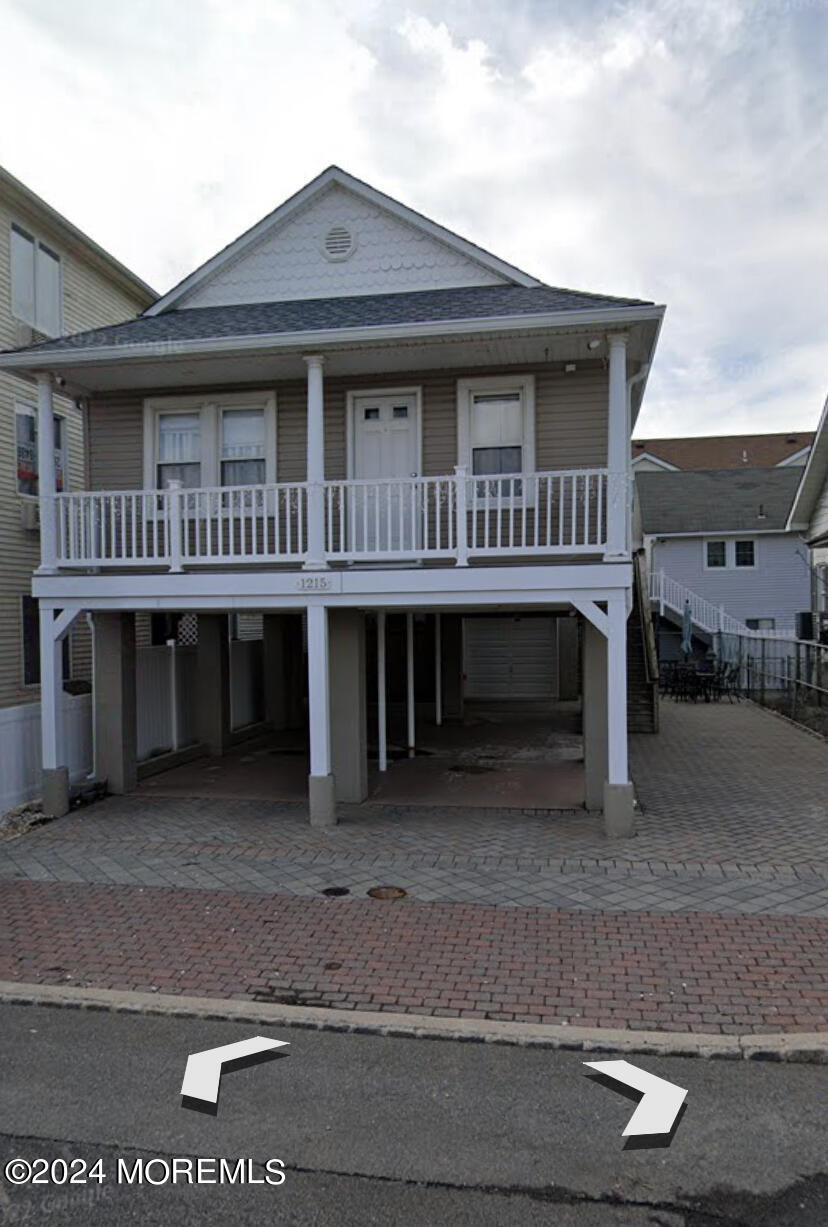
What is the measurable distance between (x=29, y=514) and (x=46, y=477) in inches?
177

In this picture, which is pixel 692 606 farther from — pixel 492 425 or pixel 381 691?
pixel 492 425

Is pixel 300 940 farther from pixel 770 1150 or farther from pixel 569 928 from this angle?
pixel 770 1150

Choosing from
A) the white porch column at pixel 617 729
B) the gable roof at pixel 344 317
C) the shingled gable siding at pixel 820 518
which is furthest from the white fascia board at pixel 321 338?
the shingled gable siding at pixel 820 518

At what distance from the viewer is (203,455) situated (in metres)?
10.4

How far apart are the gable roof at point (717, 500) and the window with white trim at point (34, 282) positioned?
64.4ft

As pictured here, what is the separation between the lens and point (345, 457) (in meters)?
10.0

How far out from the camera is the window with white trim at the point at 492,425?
9.70m

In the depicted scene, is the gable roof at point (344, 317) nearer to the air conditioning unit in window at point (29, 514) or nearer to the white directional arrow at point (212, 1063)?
the air conditioning unit in window at point (29, 514)

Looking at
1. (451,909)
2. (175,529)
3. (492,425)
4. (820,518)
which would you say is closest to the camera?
(451,909)

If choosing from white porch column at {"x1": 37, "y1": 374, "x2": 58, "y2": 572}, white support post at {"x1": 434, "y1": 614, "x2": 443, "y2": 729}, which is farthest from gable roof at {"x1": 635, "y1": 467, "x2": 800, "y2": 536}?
white porch column at {"x1": 37, "y1": 374, "x2": 58, "y2": 572}

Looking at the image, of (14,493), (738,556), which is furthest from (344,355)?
(738,556)

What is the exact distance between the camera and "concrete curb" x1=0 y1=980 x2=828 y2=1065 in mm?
4137

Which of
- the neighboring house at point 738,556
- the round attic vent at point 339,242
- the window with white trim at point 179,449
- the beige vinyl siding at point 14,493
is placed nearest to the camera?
the window with white trim at point 179,449

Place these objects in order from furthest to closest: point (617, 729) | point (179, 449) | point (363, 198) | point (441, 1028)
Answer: point (363, 198)
point (179, 449)
point (617, 729)
point (441, 1028)
